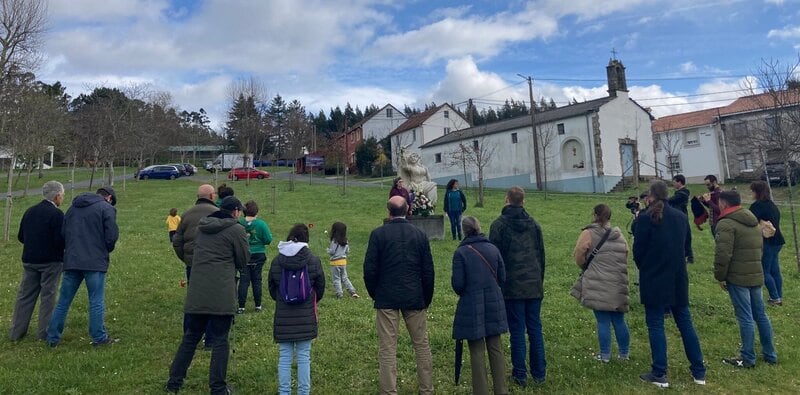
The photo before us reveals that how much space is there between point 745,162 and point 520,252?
4083 centimetres

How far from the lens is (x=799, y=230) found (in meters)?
15.4

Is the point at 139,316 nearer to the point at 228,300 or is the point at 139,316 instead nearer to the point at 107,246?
the point at 107,246

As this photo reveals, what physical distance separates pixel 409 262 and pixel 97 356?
3.79 m

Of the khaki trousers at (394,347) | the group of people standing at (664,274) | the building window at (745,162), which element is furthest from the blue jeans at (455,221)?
the building window at (745,162)

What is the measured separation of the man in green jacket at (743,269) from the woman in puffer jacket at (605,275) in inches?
40.8

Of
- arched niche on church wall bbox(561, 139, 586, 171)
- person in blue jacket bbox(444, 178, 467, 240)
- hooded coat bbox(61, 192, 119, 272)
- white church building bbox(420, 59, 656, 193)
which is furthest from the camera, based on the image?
arched niche on church wall bbox(561, 139, 586, 171)

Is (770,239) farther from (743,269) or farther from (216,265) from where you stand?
(216,265)

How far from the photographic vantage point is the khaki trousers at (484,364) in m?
4.44

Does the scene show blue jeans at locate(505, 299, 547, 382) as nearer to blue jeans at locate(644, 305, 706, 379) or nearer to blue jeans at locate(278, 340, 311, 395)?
blue jeans at locate(644, 305, 706, 379)

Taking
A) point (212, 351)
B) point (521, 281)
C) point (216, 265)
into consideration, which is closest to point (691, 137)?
point (521, 281)

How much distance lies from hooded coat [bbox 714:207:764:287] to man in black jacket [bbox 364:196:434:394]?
323cm

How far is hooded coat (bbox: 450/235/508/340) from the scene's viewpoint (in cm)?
445

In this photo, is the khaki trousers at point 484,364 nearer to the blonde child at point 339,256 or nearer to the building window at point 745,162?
the blonde child at point 339,256

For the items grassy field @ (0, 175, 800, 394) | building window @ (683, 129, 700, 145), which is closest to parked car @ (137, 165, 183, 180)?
grassy field @ (0, 175, 800, 394)
